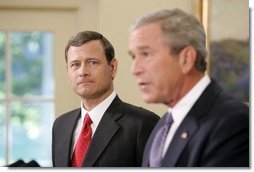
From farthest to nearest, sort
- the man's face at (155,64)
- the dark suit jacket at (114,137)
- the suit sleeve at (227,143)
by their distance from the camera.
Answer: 1. the dark suit jacket at (114,137)
2. the man's face at (155,64)
3. the suit sleeve at (227,143)

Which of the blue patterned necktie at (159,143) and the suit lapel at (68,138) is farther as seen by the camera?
the suit lapel at (68,138)

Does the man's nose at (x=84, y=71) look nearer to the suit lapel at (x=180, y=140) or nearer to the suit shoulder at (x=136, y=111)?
the suit shoulder at (x=136, y=111)

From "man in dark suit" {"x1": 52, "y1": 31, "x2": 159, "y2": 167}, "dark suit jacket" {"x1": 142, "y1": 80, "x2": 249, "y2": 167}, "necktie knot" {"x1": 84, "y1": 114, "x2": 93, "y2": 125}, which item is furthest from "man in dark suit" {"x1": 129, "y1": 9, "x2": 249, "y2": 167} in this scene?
"necktie knot" {"x1": 84, "y1": 114, "x2": 93, "y2": 125}

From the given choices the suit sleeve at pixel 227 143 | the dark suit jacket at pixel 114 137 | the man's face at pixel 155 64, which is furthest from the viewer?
the dark suit jacket at pixel 114 137

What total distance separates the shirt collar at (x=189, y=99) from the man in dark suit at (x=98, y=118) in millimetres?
169

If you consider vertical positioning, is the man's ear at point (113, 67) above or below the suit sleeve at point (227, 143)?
above

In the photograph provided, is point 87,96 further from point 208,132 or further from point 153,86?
point 208,132

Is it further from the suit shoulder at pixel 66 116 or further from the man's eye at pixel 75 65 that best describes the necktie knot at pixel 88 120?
the man's eye at pixel 75 65

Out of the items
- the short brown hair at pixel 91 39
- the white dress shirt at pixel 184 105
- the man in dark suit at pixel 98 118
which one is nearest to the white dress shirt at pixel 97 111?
the man in dark suit at pixel 98 118

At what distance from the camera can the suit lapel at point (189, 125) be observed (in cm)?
87

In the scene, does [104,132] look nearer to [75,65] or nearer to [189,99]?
[75,65]

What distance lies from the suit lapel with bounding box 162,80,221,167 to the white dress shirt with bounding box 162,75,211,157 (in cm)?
1

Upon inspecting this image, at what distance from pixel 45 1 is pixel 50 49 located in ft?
0.44

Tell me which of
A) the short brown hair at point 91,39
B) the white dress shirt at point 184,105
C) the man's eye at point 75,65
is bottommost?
the white dress shirt at point 184,105
